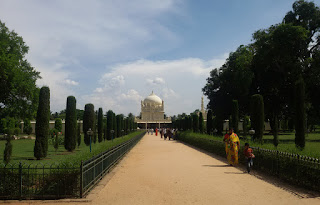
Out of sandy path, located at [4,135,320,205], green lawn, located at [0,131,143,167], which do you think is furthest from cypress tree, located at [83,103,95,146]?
sandy path, located at [4,135,320,205]

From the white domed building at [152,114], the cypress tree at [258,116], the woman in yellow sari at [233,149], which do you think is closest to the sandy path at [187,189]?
the woman in yellow sari at [233,149]

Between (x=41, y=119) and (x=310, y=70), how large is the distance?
23429mm

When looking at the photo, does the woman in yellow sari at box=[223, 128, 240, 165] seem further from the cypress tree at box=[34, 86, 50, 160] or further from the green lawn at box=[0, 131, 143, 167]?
the cypress tree at box=[34, 86, 50, 160]

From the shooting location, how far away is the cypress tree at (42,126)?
15.2 meters

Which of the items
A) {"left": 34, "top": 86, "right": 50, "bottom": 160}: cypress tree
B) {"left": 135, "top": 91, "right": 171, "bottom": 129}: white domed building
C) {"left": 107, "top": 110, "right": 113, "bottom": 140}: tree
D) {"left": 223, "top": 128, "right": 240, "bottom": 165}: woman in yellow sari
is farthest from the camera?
{"left": 135, "top": 91, "right": 171, "bottom": 129}: white domed building

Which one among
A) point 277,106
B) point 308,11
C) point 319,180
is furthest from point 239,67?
point 319,180

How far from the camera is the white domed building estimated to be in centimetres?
9549

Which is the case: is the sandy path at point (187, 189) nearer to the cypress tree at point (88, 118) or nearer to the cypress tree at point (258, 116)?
the cypress tree at point (258, 116)

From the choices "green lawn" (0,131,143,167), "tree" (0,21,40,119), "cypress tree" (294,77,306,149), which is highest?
"tree" (0,21,40,119)

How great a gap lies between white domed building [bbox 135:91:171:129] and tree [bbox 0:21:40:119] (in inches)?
2500

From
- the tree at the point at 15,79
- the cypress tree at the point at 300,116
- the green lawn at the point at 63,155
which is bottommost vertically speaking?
the green lawn at the point at 63,155

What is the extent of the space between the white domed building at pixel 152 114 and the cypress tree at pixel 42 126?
77813 mm

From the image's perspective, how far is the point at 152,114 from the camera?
321 feet

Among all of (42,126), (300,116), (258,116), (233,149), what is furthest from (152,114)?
(233,149)
